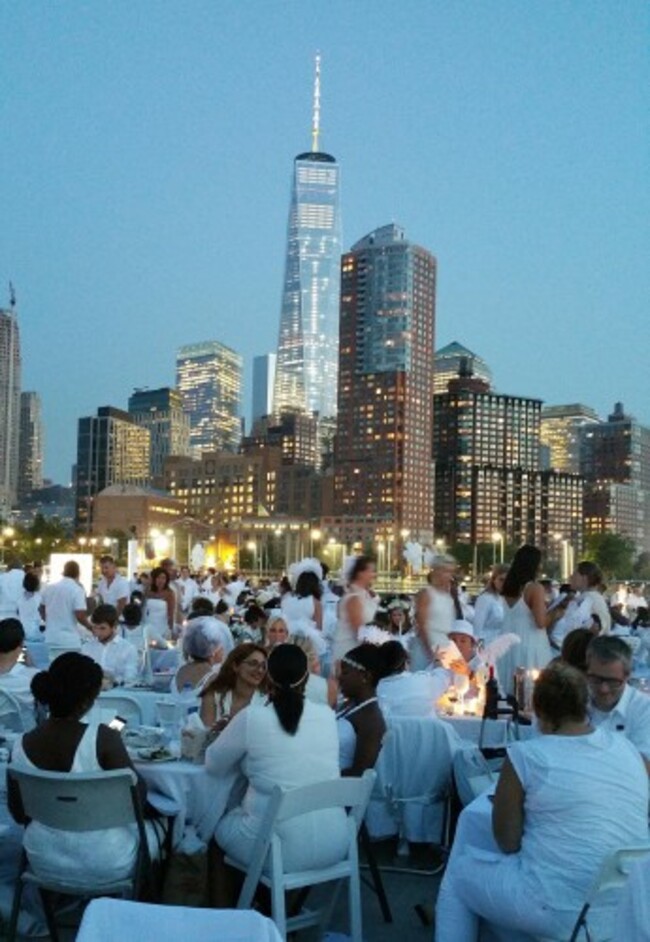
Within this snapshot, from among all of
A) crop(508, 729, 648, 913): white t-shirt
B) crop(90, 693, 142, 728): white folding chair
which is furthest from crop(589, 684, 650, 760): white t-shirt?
crop(90, 693, 142, 728): white folding chair

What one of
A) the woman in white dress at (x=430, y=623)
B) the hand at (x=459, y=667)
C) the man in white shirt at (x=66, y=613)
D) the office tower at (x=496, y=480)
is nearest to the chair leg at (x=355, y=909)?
the hand at (x=459, y=667)

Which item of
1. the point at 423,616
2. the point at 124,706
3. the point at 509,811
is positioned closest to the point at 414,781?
the point at 124,706

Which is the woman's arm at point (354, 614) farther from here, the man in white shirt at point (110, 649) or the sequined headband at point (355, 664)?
the sequined headband at point (355, 664)

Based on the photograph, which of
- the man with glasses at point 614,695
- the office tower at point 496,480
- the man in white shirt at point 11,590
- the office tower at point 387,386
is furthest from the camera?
the office tower at point 496,480

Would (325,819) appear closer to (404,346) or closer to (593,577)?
(593,577)

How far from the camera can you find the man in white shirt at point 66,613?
1115cm

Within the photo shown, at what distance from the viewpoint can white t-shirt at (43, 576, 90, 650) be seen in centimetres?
1116

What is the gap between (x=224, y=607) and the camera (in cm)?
1298

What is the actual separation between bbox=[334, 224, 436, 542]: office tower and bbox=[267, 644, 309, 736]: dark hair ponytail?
447 feet

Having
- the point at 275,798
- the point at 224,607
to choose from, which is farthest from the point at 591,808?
the point at 224,607

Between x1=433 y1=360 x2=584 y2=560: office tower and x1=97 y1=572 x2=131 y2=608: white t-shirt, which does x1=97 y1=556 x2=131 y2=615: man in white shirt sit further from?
x1=433 y1=360 x2=584 y2=560: office tower

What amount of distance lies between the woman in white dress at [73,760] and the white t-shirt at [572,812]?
5.72 ft

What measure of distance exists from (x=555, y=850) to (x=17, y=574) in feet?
42.3

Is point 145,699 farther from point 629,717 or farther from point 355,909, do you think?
point 629,717
